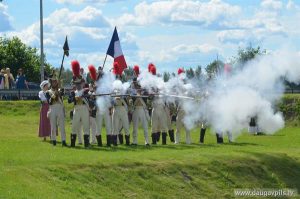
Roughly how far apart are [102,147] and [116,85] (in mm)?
2340

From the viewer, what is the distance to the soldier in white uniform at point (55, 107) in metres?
29.1

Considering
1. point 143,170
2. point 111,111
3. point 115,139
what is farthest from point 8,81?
point 143,170

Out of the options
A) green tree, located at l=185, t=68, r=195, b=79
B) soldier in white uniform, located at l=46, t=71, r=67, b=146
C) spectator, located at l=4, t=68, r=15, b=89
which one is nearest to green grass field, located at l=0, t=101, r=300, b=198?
soldier in white uniform, located at l=46, t=71, r=67, b=146

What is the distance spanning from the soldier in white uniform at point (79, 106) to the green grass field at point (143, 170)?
789mm

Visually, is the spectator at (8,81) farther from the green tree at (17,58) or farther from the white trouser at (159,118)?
the green tree at (17,58)

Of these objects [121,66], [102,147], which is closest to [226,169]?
[102,147]

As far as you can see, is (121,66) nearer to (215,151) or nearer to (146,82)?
(146,82)

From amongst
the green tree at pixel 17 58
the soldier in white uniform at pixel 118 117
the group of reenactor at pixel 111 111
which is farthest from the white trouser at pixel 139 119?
the green tree at pixel 17 58

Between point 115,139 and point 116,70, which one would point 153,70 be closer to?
Answer: point 116,70

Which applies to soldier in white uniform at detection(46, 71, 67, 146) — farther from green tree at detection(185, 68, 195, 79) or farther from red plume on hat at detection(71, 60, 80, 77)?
green tree at detection(185, 68, 195, 79)

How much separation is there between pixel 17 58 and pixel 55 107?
4728 centimetres

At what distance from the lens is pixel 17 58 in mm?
75688

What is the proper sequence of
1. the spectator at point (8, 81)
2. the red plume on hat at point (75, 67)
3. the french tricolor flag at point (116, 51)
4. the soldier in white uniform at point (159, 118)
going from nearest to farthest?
the red plume on hat at point (75, 67) < the soldier in white uniform at point (159, 118) < the french tricolor flag at point (116, 51) < the spectator at point (8, 81)

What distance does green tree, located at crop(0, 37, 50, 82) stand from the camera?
74.4m
